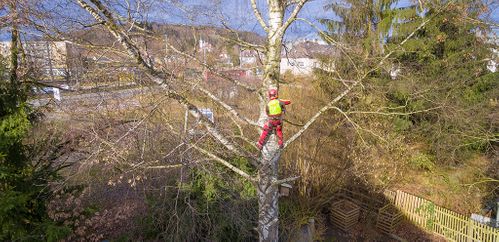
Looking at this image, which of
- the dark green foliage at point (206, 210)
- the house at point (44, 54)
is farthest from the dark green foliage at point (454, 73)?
the house at point (44, 54)

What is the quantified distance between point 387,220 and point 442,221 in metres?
1.78

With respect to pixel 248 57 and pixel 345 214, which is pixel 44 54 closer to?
pixel 248 57

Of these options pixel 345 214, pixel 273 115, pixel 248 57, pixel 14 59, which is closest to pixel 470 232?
pixel 345 214

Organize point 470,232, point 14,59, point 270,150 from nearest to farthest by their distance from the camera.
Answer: point 270,150, point 14,59, point 470,232

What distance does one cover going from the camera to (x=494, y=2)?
873 cm

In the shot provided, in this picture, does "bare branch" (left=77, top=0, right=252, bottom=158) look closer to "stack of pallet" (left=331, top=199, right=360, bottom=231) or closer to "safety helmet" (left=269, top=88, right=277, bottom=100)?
"safety helmet" (left=269, top=88, right=277, bottom=100)

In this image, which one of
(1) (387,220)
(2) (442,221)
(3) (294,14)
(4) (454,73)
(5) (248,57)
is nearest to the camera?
(3) (294,14)

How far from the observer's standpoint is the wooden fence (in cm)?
902

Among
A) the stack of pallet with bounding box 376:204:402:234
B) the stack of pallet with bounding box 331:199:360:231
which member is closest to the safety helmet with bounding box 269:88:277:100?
the stack of pallet with bounding box 331:199:360:231

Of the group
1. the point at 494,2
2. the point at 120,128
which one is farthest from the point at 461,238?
the point at 120,128

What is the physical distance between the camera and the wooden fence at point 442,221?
29.6 ft

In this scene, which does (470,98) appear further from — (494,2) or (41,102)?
(41,102)

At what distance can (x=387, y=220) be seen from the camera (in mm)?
10461

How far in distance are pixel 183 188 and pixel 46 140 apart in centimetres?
254
